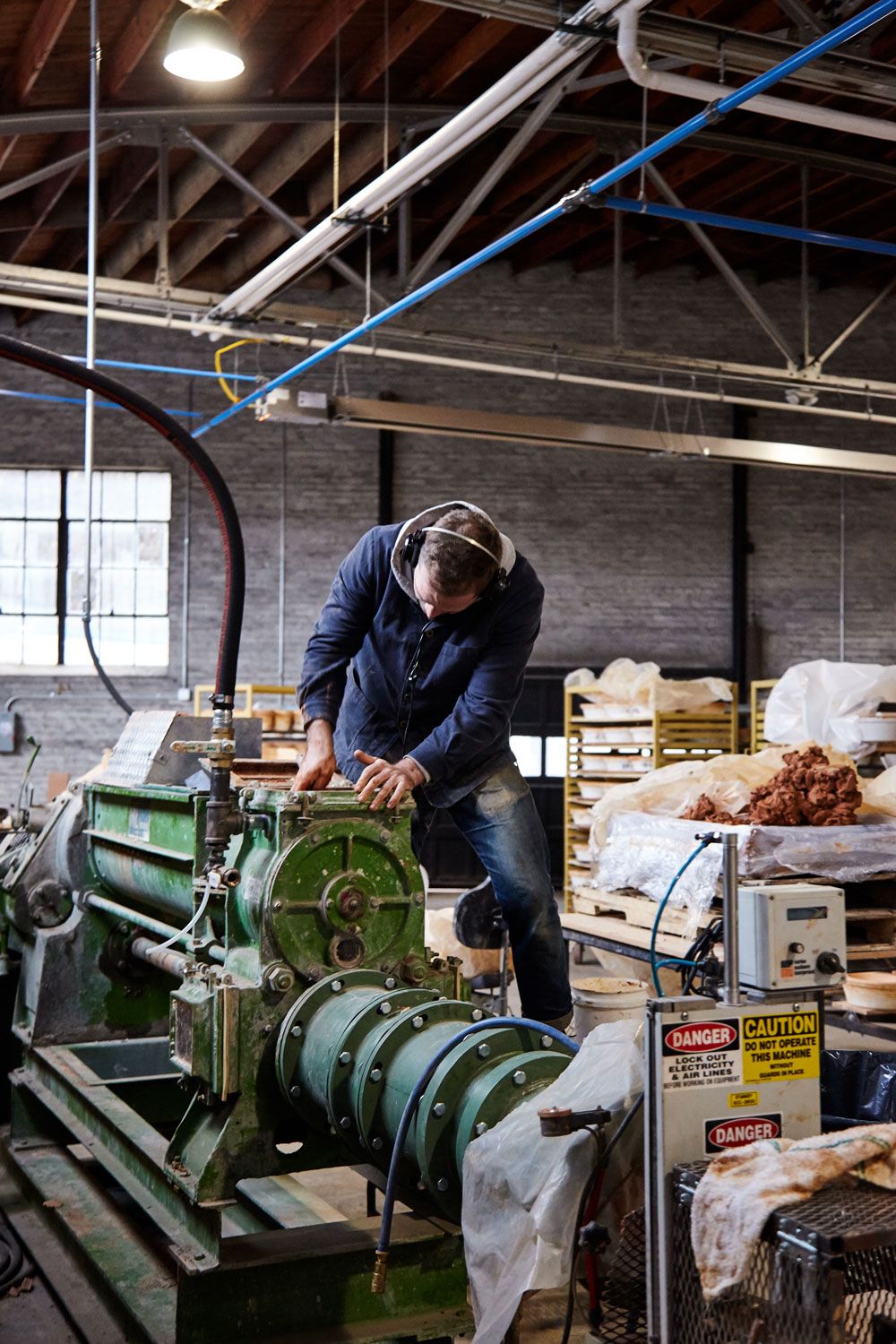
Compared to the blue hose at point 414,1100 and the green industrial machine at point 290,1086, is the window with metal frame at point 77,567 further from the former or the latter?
the blue hose at point 414,1100

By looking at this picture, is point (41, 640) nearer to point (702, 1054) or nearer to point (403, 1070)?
point (403, 1070)

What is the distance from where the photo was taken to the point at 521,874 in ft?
10.2

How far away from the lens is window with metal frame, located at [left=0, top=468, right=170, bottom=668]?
Result: 11.9 metres

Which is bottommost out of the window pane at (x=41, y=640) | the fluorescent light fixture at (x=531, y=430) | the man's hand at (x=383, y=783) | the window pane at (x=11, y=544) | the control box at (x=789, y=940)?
the control box at (x=789, y=940)

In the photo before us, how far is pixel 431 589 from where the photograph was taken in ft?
9.26

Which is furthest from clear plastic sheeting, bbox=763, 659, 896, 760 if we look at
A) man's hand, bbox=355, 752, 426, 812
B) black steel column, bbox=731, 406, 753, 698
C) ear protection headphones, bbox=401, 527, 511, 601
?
man's hand, bbox=355, 752, 426, 812

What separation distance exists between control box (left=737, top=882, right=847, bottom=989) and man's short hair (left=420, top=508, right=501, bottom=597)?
1.21 meters

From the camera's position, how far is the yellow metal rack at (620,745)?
8586mm

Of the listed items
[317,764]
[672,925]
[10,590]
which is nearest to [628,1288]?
[317,764]

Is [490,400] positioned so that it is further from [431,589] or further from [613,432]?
[431,589]

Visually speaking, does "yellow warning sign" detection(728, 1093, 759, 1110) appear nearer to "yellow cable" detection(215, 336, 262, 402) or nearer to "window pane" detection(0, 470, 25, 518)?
"yellow cable" detection(215, 336, 262, 402)

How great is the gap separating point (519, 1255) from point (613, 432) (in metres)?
6.74

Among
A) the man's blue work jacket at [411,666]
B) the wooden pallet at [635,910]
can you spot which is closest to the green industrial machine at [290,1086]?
the man's blue work jacket at [411,666]

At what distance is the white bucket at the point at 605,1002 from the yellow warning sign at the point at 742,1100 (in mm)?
1837
